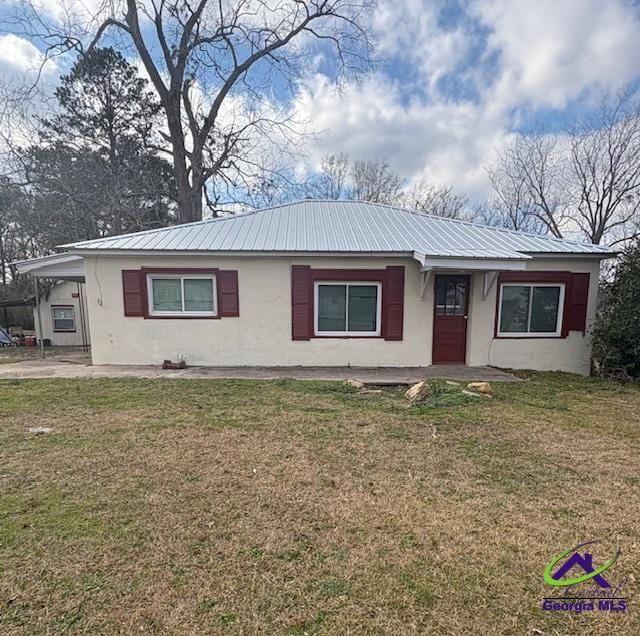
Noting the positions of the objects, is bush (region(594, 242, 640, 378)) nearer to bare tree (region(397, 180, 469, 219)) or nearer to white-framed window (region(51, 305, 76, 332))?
bare tree (region(397, 180, 469, 219))

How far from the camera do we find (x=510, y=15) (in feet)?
27.5

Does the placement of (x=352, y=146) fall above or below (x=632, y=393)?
above

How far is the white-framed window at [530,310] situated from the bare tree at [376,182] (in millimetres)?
13854

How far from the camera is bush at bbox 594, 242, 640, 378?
7109 millimetres

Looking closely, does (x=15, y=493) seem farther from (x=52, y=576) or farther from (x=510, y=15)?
(x=510, y=15)

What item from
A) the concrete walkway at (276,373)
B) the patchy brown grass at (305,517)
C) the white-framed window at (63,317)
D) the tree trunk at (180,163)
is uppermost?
the tree trunk at (180,163)

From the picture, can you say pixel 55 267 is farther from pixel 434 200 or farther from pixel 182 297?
pixel 434 200

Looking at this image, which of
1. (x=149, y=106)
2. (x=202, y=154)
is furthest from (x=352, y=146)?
(x=149, y=106)

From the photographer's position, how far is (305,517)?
2.60 m

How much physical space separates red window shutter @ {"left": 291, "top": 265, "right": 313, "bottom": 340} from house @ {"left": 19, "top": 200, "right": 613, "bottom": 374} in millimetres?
22

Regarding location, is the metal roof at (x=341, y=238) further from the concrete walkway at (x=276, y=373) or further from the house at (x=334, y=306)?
the concrete walkway at (x=276, y=373)

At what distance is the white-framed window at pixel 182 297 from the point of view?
7949 mm

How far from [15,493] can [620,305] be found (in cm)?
999

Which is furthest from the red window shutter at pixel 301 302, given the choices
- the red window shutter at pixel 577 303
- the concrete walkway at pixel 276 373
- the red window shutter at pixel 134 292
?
the red window shutter at pixel 577 303
